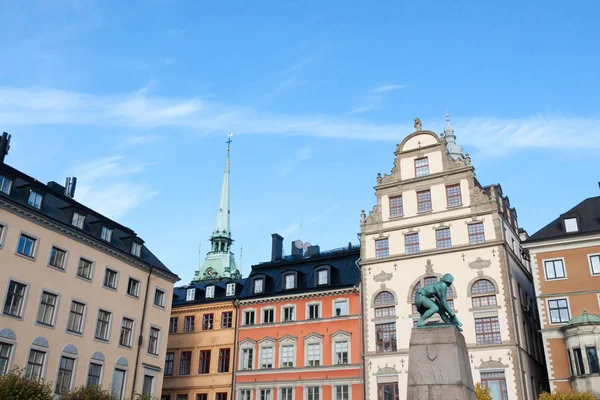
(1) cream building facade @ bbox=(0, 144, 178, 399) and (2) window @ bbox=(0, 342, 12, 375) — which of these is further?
(1) cream building facade @ bbox=(0, 144, 178, 399)

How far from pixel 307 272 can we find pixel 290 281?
1.70 meters

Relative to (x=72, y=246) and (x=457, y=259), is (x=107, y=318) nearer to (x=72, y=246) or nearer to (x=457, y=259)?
(x=72, y=246)

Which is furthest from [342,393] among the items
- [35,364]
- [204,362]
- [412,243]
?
[35,364]

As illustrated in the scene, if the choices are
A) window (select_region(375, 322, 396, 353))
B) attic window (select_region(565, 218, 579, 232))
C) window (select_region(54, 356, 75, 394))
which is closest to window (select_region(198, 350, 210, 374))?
window (select_region(54, 356, 75, 394))

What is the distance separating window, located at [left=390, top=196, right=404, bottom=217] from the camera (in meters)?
45.1

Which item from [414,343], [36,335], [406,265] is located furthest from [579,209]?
[36,335]

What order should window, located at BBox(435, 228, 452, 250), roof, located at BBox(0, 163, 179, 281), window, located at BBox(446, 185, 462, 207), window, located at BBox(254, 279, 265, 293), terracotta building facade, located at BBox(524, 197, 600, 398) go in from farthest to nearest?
window, located at BBox(254, 279, 265, 293)
window, located at BBox(446, 185, 462, 207)
window, located at BBox(435, 228, 452, 250)
roof, located at BBox(0, 163, 179, 281)
terracotta building facade, located at BBox(524, 197, 600, 398)

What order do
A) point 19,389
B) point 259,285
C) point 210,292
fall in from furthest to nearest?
1. point 210,292
2. point 259,285
3. point 19,389

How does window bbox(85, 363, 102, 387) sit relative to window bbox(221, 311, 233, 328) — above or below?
below

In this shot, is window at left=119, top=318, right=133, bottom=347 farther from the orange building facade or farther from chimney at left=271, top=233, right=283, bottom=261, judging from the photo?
chimney at left=271, top=233, right=283, bottom=261

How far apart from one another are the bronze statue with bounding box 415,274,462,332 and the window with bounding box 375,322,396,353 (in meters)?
19.9

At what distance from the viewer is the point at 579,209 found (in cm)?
4172

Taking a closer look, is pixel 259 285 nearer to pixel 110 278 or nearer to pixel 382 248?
pixel 382 248

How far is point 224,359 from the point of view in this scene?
160 feet
